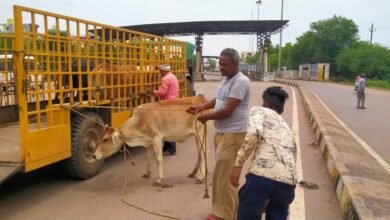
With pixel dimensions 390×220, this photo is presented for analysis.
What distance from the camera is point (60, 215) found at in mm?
4660

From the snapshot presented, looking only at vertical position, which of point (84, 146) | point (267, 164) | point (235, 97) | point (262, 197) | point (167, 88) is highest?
point (235, 97)

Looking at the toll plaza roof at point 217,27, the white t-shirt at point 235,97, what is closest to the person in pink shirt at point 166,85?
the white t-shirt at point 235,97

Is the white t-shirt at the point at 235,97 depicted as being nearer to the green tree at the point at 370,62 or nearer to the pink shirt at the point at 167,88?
the pink shirt at the point at 167,88

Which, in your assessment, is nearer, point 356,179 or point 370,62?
point 356,179

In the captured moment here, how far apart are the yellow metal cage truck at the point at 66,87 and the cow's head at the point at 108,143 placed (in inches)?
11.7

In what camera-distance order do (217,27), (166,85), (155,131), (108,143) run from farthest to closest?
(217,27) → (166,85) → (155,131) → (108,143)

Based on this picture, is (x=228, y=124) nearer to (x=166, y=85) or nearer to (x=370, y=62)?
(x=166, y=85)

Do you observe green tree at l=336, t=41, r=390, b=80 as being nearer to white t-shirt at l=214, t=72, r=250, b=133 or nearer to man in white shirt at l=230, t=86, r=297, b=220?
white t-shirt at l=214, t=72, r=250, b=133

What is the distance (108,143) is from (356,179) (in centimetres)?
349

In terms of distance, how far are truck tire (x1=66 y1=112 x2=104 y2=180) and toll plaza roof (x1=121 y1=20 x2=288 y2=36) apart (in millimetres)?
43652

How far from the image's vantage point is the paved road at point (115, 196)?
15.6 feet

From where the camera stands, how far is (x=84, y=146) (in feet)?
19.7

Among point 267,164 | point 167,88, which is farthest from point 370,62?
point 267,164

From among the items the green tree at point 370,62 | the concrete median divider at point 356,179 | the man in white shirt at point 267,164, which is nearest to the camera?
the man in white shirt at point 267,164
